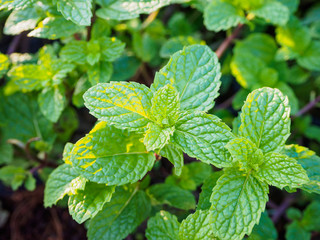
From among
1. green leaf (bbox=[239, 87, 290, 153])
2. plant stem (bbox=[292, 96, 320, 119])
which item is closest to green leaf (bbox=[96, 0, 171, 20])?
green leaf (bbox=[239, 87, 290, 153])

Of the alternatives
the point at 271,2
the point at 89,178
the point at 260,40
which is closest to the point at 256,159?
the point at 89,178

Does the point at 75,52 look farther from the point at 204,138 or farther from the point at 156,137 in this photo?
the point at 204,138

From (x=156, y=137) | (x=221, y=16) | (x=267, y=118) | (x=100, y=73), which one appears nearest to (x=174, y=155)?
(x=156, y=137)

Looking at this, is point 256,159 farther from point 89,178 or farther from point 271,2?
point 271,2

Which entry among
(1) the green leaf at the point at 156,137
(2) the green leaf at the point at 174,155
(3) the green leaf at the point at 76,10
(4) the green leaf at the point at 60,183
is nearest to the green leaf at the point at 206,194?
(2) the green leaf at the point at 174,155

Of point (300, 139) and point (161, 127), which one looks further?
point (300, 139)
